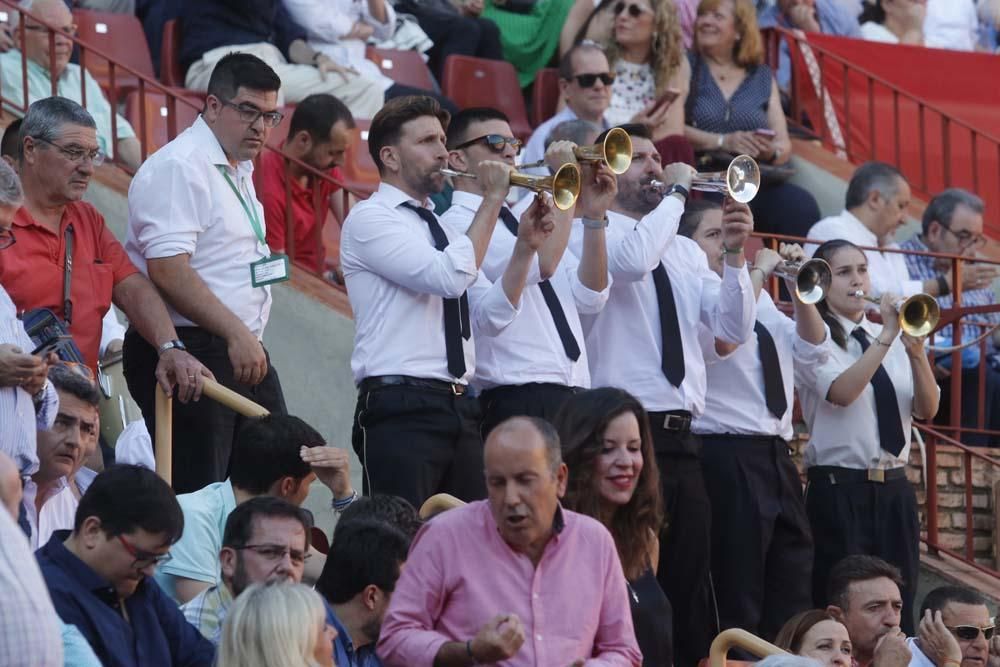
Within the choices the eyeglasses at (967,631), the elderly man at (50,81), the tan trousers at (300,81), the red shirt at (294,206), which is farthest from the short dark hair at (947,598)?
the tan trousers at (300,81)

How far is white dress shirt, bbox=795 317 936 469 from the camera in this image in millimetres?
8250

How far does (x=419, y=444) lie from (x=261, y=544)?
128 cm

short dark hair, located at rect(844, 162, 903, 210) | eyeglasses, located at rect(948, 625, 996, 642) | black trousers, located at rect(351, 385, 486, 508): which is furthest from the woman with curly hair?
short dark hair, located at rect(844, 162, 903, 210)

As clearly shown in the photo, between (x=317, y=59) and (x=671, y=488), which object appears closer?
(x=671, y=488)

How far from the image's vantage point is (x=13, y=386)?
5.57 meters

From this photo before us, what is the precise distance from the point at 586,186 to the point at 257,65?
1245mm

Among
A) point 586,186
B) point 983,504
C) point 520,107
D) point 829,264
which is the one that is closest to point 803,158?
point 520,107

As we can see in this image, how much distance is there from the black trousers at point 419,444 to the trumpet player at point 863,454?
2.03 meters

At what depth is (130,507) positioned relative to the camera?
503 cm

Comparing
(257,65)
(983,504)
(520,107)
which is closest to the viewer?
(257,65)

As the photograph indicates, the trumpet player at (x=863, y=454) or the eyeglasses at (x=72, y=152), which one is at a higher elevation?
the eyeglasses at (x=72, y=152)

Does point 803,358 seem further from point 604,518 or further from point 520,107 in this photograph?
point 520,107

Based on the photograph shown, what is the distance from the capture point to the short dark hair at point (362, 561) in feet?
18.8

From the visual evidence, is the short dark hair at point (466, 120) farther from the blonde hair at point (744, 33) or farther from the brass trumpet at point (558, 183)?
the blonde hair at point (744, 33)
